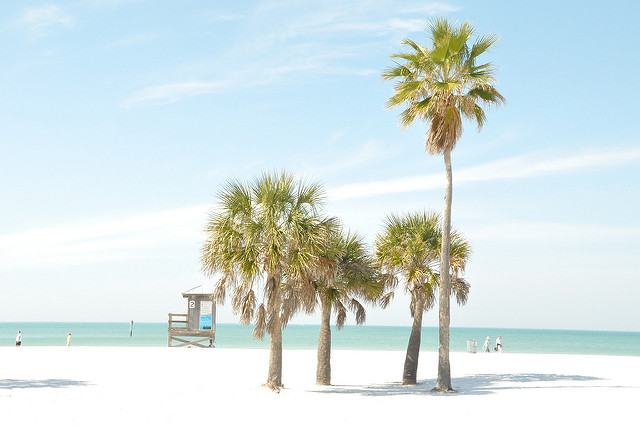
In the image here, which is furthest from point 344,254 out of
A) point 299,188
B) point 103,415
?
point 103,415

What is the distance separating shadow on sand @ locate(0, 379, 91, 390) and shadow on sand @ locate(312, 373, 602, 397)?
7.45 meters

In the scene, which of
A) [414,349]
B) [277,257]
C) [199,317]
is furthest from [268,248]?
[199,317]

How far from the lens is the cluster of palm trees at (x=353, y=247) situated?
59.0 ft

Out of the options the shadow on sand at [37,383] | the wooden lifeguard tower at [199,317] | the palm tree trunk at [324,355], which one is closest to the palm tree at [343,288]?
the palm tree trunk at [324,355]

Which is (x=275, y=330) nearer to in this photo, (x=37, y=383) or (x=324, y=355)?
(x=324, y=355)

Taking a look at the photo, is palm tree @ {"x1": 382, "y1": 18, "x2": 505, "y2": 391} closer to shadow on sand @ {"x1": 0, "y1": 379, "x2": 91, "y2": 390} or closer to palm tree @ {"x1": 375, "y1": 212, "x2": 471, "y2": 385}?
palm tree @ {"x1": 375, "y1": 212, "x2": 471, "y2": 385}

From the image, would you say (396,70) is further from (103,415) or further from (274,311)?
(103,415)

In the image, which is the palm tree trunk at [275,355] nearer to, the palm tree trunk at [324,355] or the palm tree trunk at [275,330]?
the palm tree trunk at [275,330]

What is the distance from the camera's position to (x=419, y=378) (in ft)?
77.9

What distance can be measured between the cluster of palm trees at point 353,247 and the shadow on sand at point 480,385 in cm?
80

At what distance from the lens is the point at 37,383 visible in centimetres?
1911

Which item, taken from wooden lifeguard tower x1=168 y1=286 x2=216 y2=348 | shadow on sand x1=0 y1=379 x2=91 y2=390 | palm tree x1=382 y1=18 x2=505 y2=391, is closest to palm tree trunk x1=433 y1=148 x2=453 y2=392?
palm tree x1=382 y1=18 x2=505 y2=391

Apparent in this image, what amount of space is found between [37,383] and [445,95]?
14984 mm

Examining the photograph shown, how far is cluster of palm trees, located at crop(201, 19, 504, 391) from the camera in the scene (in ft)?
59.0
